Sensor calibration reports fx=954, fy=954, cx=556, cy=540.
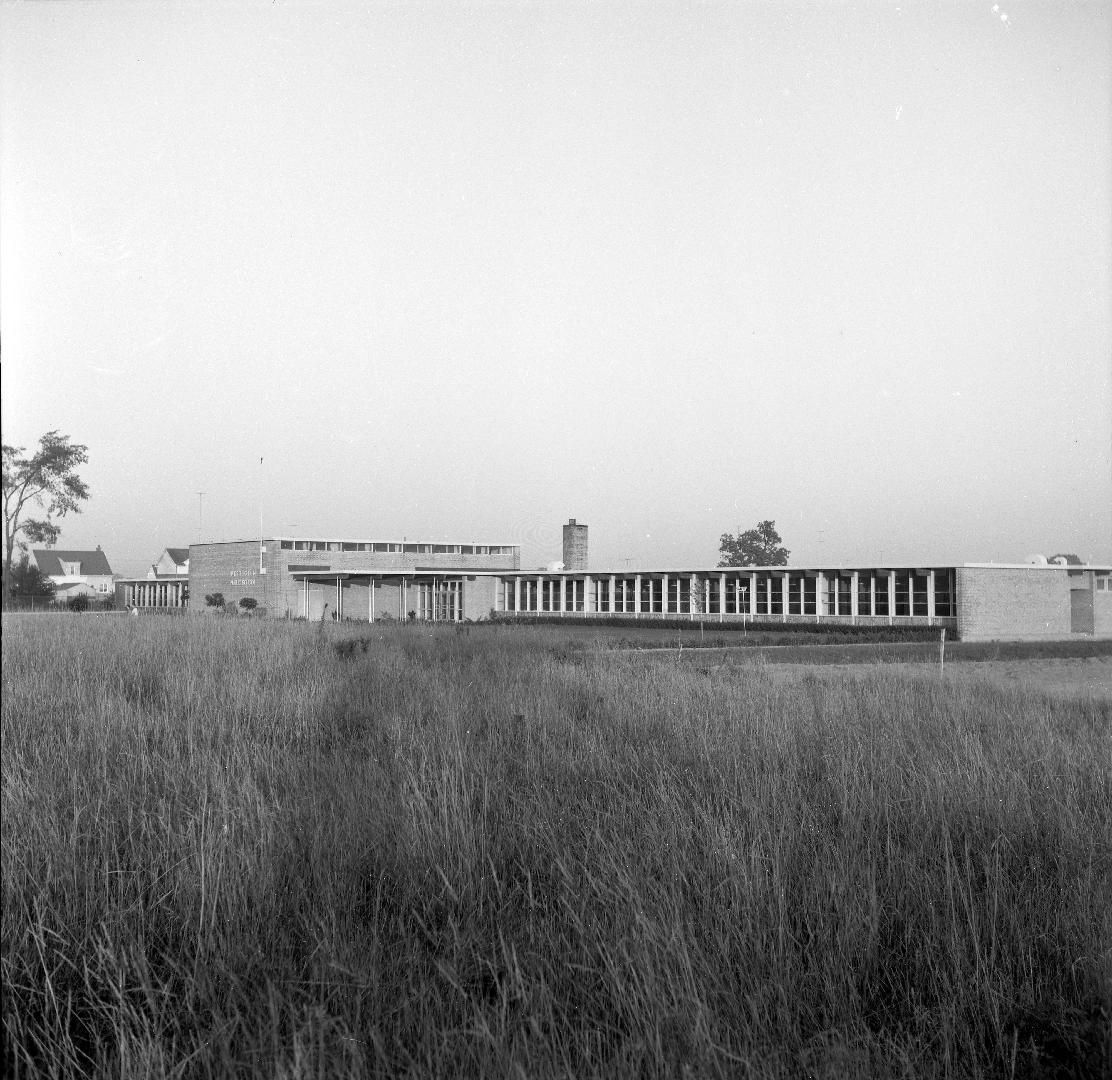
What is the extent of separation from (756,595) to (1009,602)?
10099mm

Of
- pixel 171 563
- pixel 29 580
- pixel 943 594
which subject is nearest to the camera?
pixel 29 580

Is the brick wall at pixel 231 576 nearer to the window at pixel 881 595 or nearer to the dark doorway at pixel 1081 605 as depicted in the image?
the window at pixel 881 595

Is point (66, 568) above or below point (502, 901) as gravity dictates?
above

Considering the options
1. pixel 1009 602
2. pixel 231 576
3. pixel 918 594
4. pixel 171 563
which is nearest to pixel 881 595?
pixel 918 594

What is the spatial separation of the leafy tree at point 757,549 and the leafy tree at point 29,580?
249ft

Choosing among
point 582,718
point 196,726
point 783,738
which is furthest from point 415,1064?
point 582,718

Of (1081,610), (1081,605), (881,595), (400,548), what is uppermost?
(400,548)

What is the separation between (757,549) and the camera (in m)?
77.2

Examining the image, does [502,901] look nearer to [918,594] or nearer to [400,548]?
[918,594]

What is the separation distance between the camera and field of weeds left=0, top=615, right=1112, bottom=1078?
2.74 m

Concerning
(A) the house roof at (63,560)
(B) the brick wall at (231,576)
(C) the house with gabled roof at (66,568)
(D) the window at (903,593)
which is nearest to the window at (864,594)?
(D) the window at (903,593)

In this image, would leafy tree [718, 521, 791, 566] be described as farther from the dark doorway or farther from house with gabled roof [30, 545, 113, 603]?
house with gabled roof [30, 545, 113, 603]

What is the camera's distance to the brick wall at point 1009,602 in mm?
32531

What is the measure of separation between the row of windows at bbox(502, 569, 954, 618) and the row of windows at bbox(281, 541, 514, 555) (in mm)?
11539
